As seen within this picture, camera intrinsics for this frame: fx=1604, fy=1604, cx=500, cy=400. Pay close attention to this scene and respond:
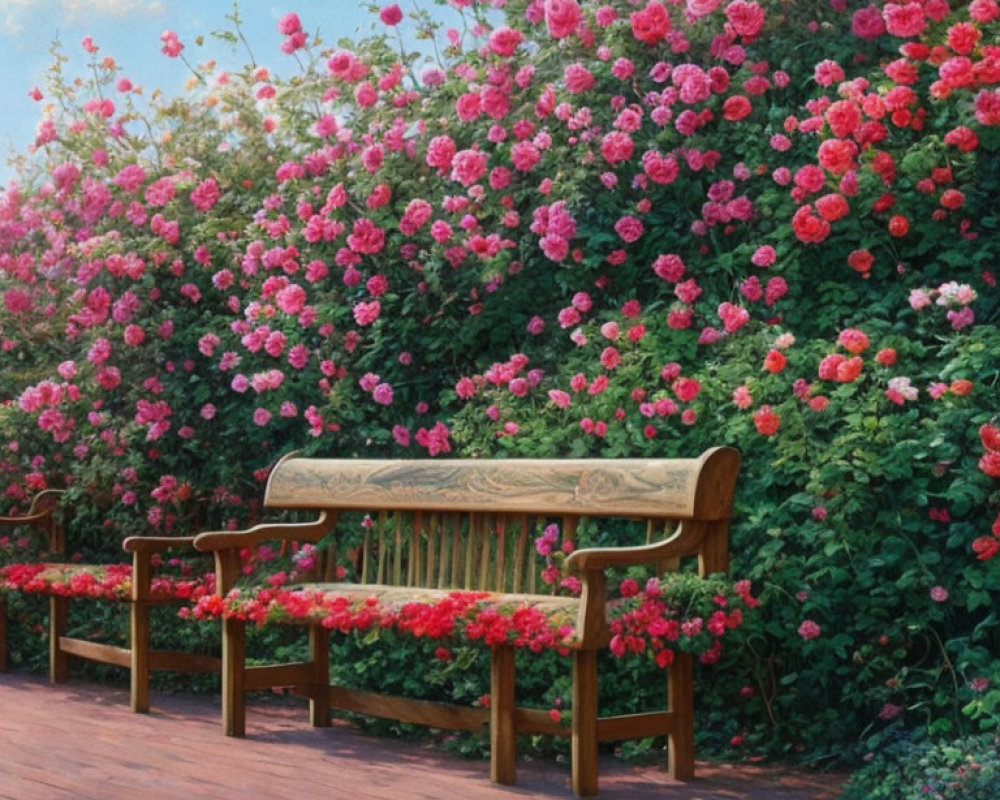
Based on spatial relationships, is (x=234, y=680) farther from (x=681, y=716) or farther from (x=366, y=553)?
(x=681, y=716)

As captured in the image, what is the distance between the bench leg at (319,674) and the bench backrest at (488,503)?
29cm

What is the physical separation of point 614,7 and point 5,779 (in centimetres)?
355

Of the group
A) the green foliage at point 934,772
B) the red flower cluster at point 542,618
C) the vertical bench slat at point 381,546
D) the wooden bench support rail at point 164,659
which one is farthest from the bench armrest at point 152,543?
the green foliage at point 934,772

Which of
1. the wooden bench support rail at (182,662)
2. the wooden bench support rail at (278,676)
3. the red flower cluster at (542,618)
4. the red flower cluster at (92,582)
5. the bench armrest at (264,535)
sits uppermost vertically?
the bench armrest at (264,535)

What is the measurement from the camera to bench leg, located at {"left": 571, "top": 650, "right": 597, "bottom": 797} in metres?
4.59

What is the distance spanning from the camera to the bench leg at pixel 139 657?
6.50m

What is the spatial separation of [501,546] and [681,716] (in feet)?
3.03

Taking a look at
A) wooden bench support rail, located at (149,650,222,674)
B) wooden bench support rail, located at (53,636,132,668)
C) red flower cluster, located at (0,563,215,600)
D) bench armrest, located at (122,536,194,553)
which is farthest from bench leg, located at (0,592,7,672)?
bench armrest, located at (122,536,194,553)

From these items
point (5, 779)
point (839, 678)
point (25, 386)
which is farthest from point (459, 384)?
point (25, 386)

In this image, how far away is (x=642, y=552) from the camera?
4672 millimetres

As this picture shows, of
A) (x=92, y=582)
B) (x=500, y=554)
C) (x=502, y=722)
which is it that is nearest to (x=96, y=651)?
(x=92, y=582)

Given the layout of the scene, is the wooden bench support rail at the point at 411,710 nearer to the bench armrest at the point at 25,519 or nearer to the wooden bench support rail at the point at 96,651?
the wooden bench support rail at the point at 96,651

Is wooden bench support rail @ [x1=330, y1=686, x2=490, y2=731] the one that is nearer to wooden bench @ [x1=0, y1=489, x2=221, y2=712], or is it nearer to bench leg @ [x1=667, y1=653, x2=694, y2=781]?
bench leg @ [x1=667, y1=653, x2=694, y2=781]

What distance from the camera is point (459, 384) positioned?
20.0 feet
